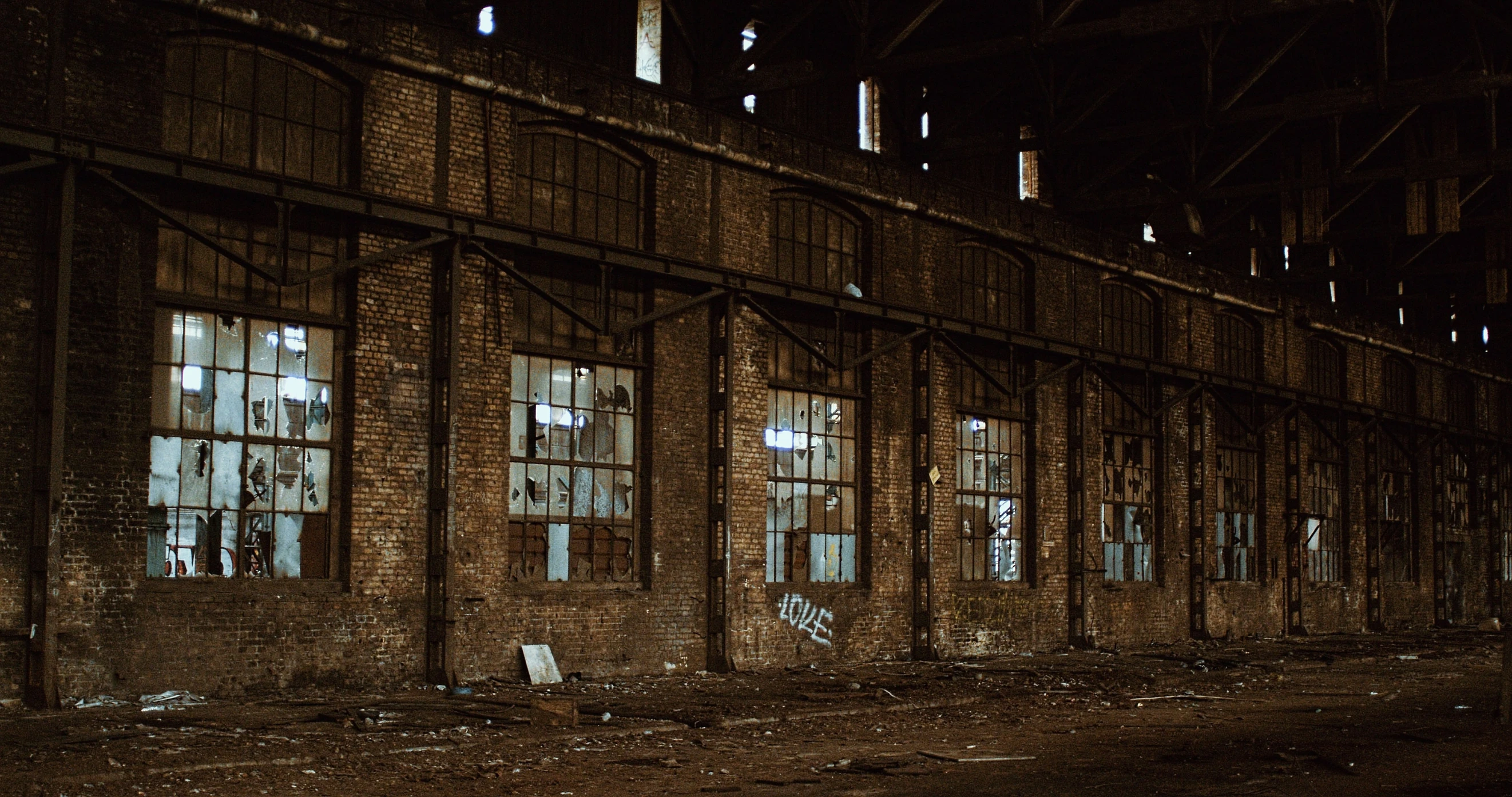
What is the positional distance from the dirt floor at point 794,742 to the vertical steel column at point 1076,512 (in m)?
5.88

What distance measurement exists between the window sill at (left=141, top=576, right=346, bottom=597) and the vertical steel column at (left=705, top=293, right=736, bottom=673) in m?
4.61

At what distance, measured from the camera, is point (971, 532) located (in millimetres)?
20516

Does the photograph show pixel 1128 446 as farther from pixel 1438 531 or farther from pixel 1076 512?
pixel 1438 531

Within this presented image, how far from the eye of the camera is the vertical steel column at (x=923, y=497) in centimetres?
1903

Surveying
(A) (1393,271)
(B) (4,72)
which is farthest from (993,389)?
(B) (4,72)

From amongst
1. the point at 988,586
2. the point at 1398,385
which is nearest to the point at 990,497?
the point at 988,586

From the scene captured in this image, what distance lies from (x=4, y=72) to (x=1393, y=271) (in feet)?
74.4

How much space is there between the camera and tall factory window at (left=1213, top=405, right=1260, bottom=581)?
85.0 ft

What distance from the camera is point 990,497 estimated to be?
20922 mm

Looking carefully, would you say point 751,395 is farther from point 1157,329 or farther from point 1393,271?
point 1393,271

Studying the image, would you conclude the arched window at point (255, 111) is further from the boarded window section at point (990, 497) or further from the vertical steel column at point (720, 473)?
the boarded window section at point (990, 497)

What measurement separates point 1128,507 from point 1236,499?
12.4ft

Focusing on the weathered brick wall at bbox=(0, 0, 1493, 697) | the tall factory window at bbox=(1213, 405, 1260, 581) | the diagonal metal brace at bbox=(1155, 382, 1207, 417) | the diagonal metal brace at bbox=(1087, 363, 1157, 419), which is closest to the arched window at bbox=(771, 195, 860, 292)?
the weathered brick wall at bbox=(0, 0, 1493, 697)

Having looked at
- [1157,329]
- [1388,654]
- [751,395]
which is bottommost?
[1388,654]
